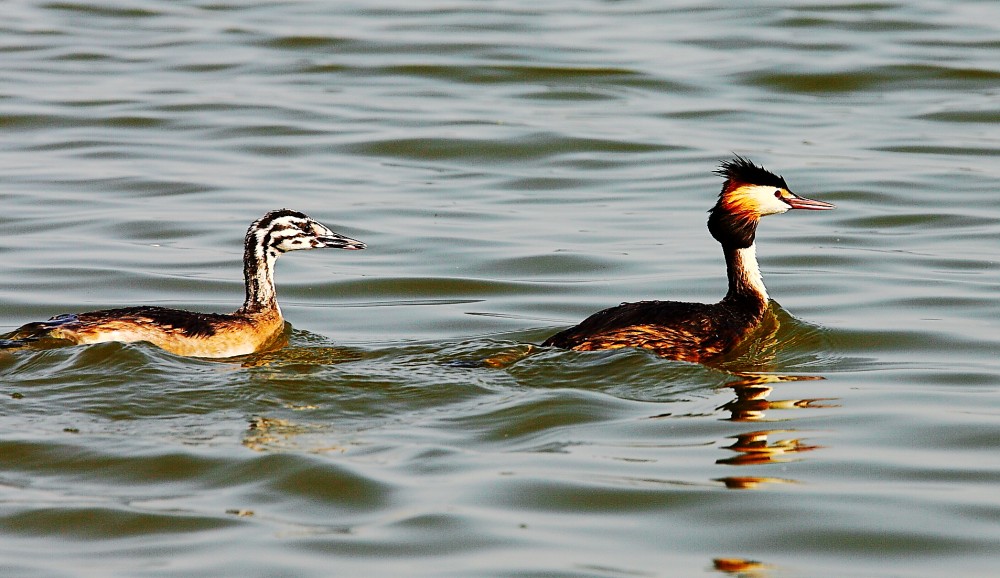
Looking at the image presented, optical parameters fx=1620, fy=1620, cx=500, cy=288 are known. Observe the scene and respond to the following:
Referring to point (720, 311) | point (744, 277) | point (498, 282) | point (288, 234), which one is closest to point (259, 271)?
point (288, 234)

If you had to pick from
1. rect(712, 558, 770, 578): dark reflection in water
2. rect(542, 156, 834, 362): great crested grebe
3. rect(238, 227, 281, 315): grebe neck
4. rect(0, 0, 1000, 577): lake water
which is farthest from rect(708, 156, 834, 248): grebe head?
rect(712, 558, 770, 578): dark reflection in water

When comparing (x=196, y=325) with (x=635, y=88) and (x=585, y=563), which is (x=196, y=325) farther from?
(x=635, y=88)

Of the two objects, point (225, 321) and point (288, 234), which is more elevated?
point (288, 234)

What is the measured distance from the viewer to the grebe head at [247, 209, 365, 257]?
436 inches

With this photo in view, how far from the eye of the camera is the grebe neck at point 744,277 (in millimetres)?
10984

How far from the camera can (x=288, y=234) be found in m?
11.1

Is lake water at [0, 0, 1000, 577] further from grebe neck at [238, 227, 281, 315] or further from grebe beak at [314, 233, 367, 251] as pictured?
grebe beak at [314, 233, 367, 251]

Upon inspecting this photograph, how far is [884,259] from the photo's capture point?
43.3 feet

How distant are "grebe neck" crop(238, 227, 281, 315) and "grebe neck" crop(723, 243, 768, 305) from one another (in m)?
3.10

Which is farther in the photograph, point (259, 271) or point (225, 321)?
point (259, 271)

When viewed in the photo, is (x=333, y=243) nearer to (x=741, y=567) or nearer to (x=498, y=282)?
(x=498, y=282)

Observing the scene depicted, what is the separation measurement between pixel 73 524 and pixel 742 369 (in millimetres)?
4454

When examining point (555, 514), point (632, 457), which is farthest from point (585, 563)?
point (632, 457)

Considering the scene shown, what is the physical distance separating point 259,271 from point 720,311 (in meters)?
3.14
